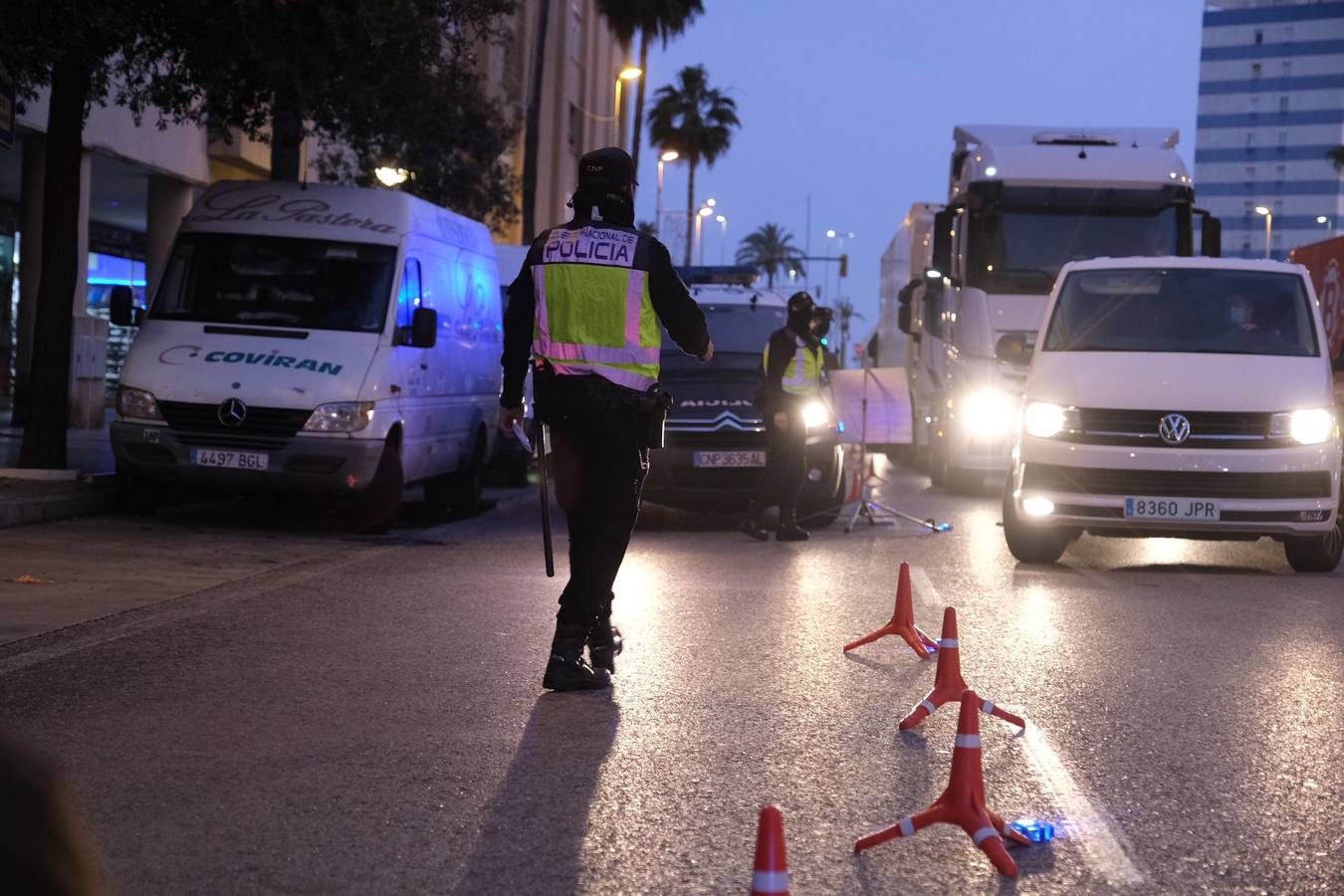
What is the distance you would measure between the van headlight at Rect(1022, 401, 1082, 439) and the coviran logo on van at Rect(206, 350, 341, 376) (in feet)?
16.4

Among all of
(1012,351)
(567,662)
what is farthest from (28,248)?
(567,662)

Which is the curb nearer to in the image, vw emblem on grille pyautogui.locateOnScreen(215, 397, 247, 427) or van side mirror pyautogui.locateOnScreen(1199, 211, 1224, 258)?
vw emblem on grille pyautogui.locateOnScreen(215, 397, 247, 427)

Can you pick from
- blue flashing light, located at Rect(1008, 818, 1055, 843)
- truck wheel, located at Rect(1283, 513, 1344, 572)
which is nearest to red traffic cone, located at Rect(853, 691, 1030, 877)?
blue flashing light, located at Rect(1008, 818, 1055, 843)

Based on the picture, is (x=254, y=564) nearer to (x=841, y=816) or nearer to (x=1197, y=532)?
(x=1197, y=532)

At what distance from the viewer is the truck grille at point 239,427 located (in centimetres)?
1334

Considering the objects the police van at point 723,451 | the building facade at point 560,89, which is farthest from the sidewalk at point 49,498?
the building facade at point 560,89

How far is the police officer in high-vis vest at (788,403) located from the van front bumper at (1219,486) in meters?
2.85

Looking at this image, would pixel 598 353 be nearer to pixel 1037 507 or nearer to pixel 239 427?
pixel 1037 507

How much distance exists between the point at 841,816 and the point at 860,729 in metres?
1.36

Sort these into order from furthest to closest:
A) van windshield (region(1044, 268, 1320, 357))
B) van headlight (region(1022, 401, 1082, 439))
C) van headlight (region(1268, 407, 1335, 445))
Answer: van windshield (region(1044, 268, 1320, 357)) < van headlight (region(1022, 401, 1082, 439)) < van headlight (region(1268, 407, 1335, 445))

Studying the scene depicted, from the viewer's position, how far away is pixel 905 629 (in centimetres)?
860

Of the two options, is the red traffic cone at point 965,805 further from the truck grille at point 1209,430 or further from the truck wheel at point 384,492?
the truck wheel at point 384,492

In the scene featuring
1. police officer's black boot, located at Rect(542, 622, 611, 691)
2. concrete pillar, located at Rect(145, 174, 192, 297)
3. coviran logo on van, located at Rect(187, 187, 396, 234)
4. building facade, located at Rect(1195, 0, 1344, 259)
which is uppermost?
building facade, located at Rect(1195, 0, 1344, 259)

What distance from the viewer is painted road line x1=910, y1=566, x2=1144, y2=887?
470 cm
